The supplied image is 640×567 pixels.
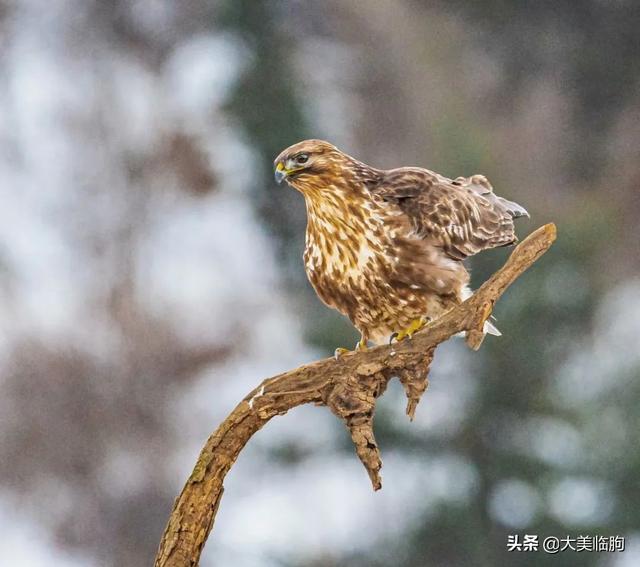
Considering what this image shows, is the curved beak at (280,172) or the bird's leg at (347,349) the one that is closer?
Result: the curved beak at (280,172)

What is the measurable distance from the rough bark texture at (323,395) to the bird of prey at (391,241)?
87mm

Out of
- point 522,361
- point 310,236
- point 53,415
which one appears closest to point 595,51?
point 522,361

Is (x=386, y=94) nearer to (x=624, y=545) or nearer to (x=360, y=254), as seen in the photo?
(x=624, y=545)

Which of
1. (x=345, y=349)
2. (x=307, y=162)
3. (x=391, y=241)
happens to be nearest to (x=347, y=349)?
(x=345, y=349)

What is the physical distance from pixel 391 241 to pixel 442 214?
10 cm

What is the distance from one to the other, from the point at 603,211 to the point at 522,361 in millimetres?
671

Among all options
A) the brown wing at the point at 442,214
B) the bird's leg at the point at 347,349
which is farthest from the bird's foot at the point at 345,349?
the brown wing at the point at 442,214

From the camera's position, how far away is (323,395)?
1.82m

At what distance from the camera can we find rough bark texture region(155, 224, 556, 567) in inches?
69.7

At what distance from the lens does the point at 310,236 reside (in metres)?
1.91

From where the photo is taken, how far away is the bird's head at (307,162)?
1767 mm

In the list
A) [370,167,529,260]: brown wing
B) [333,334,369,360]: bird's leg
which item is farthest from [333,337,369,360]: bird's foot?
[370,167,529,260]: brown wing

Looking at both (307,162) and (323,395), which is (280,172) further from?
(323,395)

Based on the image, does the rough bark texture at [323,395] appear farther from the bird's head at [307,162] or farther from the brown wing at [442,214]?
the bird's head at [307,162]
